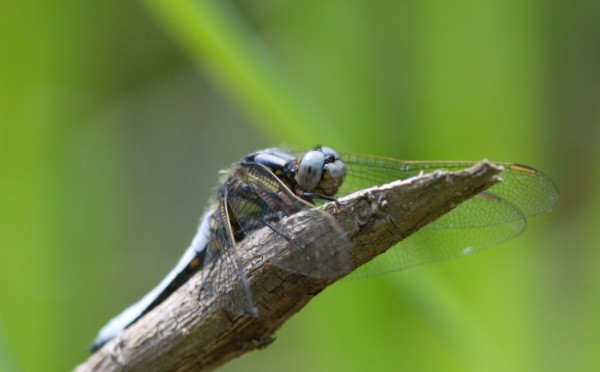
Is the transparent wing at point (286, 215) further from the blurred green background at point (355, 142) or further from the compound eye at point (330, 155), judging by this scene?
the blurred green background at point (355, 142)

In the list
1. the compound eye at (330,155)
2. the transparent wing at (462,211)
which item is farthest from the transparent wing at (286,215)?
the transparent wing at (462,211)

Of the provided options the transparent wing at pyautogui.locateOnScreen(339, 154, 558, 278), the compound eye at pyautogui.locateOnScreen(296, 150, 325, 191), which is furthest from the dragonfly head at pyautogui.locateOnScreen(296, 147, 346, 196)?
the transparent wing at pyautogui.locateOnScreen(339, 154, 558, 278)

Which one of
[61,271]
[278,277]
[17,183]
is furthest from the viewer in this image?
[61,271]

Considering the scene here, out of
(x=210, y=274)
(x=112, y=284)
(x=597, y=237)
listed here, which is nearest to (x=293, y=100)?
(x=210, y=274)

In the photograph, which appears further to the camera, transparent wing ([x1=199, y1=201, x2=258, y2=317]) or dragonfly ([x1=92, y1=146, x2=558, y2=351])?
dragonfly ([x1=92, y1=146, x2=558, y2=351])

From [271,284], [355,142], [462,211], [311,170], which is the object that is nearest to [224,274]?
[271,284]

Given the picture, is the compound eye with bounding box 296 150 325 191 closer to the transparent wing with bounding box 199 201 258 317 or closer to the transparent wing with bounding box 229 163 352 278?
the transparent wing with bounding box 229 163 352 278

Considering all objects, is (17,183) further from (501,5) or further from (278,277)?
(501,5)
